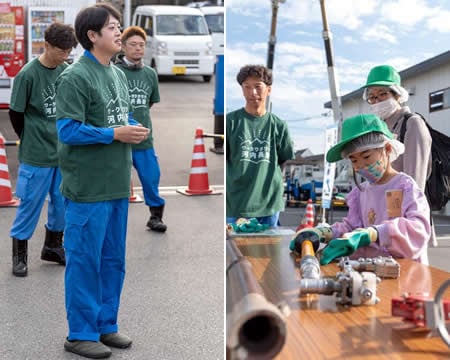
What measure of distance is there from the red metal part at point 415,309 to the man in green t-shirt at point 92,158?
2.23 meters

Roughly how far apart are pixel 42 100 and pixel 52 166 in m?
0.44

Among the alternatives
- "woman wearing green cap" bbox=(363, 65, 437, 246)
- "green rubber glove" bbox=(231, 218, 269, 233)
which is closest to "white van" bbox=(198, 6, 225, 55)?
"woman wearing green cap" bbox=(363, 65, 437, 246)

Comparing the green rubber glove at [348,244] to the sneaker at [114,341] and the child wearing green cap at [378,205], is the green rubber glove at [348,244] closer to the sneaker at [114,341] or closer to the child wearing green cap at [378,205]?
the child wearing green cap at [378,205]

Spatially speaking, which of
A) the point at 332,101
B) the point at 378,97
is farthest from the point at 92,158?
the point at 332,101

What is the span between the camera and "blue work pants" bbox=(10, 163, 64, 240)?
16.3 ft

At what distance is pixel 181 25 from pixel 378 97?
18.5 metres

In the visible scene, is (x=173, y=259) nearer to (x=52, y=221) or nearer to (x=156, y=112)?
(x=52, y=221)

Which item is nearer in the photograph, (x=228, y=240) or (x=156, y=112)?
(x=228, y=240)

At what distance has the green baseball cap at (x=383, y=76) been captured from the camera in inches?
117

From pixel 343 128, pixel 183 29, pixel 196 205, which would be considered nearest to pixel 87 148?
pixel 343 128

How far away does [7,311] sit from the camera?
4316 mm

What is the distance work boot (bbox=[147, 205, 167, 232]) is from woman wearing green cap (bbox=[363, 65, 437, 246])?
3712 mm

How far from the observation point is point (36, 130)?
16.3ft

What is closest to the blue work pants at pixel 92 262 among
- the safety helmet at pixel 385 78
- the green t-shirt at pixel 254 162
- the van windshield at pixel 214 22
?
the green t-shirt at pixel 254 162
